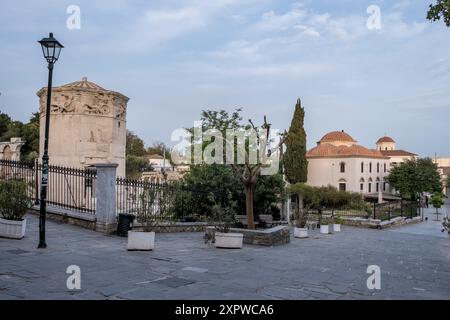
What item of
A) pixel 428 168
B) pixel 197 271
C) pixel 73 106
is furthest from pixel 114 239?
pixel 428 168

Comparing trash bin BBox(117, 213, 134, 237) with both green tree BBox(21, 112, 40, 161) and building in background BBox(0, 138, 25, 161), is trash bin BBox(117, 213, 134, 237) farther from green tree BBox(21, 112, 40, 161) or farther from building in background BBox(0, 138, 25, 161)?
green tree BBox(21, 112, 40, 161)

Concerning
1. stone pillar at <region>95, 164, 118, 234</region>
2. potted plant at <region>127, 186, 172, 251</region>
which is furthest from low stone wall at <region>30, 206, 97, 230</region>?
potted plant at <region>127, 186, 172, 251</region>

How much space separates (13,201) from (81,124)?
303 inches

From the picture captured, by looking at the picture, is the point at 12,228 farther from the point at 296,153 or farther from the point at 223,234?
the point at 296,153

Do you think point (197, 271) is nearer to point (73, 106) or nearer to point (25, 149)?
point (73, 106)

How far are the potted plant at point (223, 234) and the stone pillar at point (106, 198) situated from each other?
9.43 feet

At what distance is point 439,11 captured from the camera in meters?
7.26

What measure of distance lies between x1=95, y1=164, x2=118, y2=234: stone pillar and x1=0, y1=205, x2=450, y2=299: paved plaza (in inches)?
19.8

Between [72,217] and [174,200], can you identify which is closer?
[72,217]

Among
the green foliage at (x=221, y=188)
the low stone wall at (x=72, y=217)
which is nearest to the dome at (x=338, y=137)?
the green foliage at (x=221, y=188)

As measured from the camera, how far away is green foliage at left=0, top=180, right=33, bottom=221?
30.6ft

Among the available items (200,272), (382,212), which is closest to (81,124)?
(200,272)

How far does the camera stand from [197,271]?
6.90 m
